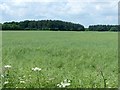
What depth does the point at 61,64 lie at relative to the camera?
1127cm

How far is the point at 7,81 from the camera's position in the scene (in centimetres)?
631

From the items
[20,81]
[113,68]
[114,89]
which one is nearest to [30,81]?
[20,81]

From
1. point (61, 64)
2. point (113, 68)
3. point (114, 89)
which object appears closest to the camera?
point (114, 89)

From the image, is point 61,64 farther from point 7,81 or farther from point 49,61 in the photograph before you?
point 7,81

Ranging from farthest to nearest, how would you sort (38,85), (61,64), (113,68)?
1. (61,64)
2. (113,68)
3. (38,85)

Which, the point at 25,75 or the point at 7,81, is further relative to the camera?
the point at 25,75

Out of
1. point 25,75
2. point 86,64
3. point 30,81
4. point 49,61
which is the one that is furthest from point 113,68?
point 30,81

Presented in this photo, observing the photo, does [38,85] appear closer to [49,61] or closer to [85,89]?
[85,89]

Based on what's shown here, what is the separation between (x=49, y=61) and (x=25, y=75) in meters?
4.65

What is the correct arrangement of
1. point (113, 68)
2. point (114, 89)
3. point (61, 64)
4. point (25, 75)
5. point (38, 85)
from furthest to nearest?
point (61, 64) < point (113, 68) < point (25, 75) < point (38, 85) < point (114, 89)

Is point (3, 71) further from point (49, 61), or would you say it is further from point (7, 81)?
point (49, 61)

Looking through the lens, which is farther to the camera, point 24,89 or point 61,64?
point 61,64

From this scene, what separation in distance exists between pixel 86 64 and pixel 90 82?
16.4 feet

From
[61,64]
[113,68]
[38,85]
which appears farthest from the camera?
[61,64]
